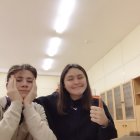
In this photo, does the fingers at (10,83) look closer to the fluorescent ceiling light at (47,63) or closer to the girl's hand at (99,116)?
the girl's hand at (99,116)

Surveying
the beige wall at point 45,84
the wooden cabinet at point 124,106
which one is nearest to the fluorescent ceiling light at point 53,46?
the wooden cabinet at point 124,106

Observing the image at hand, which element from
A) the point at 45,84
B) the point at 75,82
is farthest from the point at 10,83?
the point at 45,84

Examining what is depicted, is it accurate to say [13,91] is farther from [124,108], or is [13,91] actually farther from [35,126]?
[124,108]

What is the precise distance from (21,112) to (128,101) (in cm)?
378

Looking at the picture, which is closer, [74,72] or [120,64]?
[74,72]

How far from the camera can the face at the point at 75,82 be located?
1.70 meters

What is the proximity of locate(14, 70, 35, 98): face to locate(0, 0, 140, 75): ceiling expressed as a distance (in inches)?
102

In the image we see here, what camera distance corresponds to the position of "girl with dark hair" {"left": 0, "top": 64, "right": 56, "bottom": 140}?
1.26 m

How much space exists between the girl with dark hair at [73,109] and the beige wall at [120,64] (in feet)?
11.1

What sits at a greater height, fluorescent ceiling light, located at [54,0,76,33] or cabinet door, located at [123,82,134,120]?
fluorescent ceiling light, located at [54,0,76,33]

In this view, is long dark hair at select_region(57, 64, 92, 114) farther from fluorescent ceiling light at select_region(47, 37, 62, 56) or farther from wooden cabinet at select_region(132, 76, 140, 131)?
fluorescent ceiling light at select_region(47, 37, 62, 56)

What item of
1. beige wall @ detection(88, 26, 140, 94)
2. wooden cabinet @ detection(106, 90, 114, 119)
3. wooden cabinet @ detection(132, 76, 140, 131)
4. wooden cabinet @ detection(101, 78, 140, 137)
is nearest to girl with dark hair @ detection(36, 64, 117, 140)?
wooden cabinet @ detection(132, 76, 140, 131)

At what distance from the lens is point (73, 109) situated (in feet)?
5.70

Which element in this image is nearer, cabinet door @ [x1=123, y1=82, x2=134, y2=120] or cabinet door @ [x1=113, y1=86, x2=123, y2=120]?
cabinet door @ [x1=123, y1=82, x2=134, y2=120]
